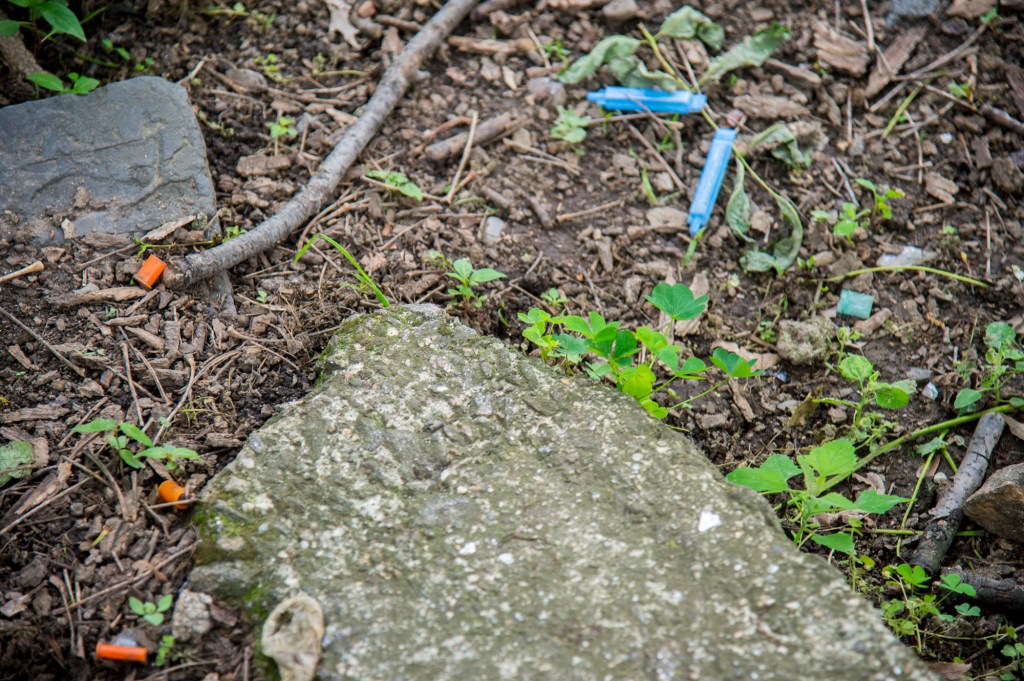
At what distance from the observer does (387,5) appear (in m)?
3.40

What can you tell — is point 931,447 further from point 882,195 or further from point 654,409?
point 882,195

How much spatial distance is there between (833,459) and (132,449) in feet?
6.03

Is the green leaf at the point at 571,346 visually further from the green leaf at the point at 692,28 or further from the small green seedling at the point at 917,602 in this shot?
the green leaf at the point at 692,28

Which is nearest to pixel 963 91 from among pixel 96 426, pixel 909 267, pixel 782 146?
pixel 782 146

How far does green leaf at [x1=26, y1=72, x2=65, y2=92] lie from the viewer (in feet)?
9.00

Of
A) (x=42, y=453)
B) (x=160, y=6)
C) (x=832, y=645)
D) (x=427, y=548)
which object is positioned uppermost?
(x=160, y=6)

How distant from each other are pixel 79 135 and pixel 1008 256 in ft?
11.5

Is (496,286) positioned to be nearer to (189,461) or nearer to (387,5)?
(189,461)

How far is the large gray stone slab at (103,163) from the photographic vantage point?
2.46 meters

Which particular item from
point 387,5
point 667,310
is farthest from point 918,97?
point 387,5

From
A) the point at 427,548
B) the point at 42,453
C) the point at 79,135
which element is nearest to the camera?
the point at 427,548

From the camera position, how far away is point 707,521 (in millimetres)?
1701

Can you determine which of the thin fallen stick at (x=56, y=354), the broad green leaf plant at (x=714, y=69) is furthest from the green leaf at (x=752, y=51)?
the thin fallen stick at (x=56, y=354)

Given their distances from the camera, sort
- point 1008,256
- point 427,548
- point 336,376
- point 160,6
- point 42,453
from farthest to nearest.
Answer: point 160,6, point 1008,256, point 336,376, point 42,453, point 427,548
